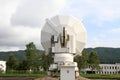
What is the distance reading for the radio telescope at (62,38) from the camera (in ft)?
145

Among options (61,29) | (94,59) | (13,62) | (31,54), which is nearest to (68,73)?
(61,29)

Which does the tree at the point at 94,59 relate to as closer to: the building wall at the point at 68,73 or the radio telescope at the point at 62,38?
the radio telescope at the point at 62,38

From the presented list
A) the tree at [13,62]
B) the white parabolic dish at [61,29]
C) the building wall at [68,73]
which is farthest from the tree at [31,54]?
the building wall at [68,73]

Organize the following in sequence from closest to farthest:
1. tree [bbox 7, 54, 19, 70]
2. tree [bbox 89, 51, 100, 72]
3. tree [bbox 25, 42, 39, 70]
Result: tree [bbox 25, 42, 39, 70], tree [bbox 89, 51, 100, 72], tree [bbox 7, 54, 19, 70]

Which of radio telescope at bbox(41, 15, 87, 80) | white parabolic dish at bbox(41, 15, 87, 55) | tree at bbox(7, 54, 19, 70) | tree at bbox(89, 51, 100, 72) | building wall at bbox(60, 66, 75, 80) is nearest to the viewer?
building wall at bbox(60, 66, 75, 80)

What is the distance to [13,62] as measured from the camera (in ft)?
371

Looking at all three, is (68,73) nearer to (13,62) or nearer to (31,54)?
(31,54)

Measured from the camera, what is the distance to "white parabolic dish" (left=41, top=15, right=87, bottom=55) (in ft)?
150

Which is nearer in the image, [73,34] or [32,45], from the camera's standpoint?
[73,34]

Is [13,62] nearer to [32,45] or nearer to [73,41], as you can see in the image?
[32,45]

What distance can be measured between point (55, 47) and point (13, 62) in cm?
7081

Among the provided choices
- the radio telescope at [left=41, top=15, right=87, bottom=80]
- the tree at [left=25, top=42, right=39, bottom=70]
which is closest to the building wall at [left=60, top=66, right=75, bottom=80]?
the radio telescope at [left=41, top=15, right=87, bottom=80]

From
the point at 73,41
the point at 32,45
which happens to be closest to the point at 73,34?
the point at 73,41

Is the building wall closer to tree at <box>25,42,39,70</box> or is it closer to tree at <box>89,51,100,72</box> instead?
tree at <box>25,42,39,70</box>
